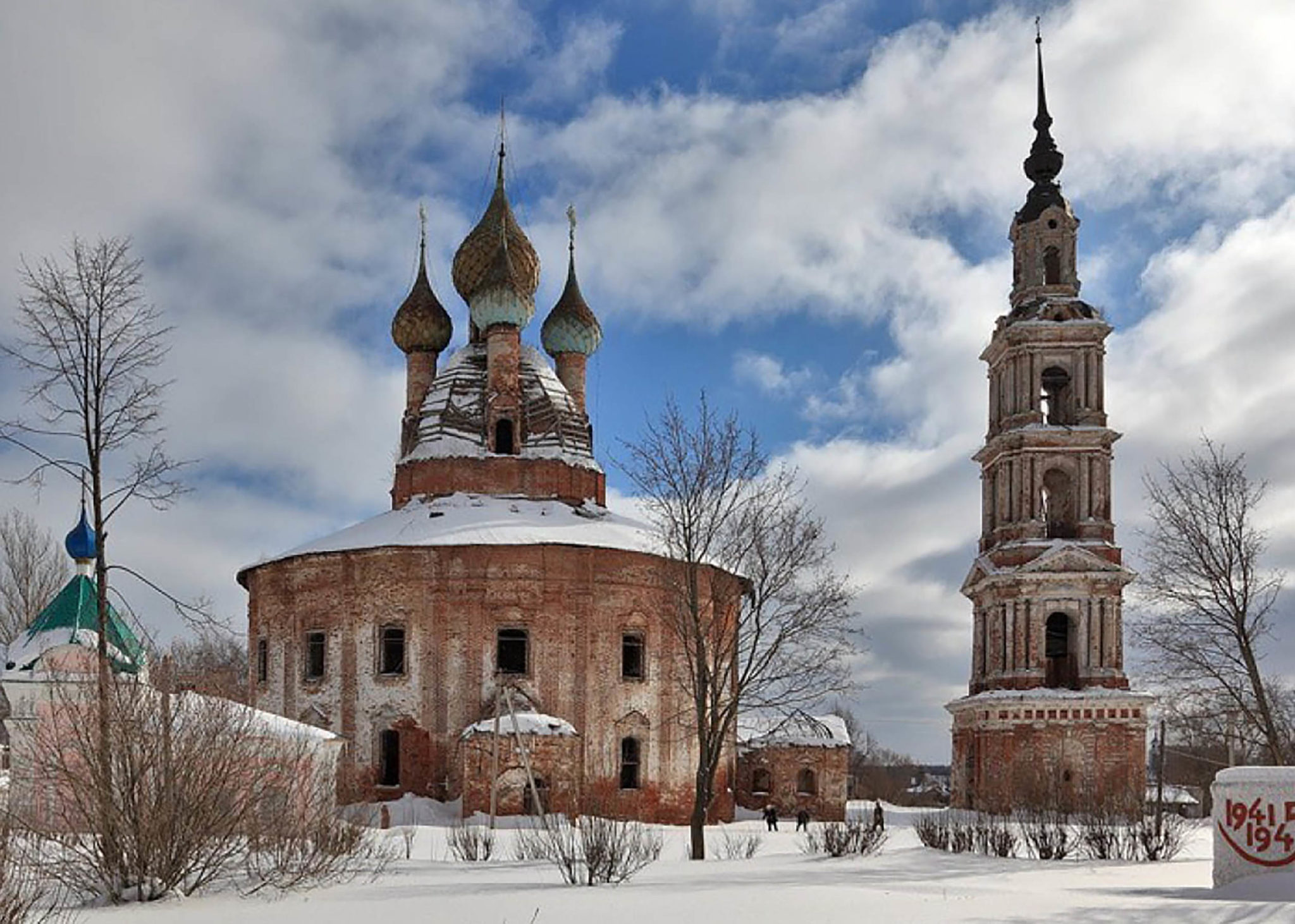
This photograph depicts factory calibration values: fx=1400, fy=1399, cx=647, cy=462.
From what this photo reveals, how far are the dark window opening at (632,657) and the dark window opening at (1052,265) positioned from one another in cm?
1530

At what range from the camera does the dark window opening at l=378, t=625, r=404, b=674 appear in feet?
111

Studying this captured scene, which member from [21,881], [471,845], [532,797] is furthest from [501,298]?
[21,881]

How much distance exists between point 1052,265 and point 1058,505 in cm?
669

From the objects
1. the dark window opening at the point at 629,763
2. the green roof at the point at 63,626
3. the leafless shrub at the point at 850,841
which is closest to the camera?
the leafless shrub at the point at 850,841

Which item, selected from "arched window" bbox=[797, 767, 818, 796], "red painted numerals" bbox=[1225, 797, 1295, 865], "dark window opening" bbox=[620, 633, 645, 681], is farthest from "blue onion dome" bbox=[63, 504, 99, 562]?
"red painted numerals" bbox=[1225, 797, 1295, 865]

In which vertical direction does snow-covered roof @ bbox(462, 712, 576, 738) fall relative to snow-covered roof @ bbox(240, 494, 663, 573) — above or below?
below

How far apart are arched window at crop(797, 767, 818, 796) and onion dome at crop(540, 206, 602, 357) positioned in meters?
13.6

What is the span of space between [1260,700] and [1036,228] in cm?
1985

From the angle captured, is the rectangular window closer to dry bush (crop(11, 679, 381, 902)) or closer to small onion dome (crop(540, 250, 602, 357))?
small onion dome (crop(540, 250, 602, 357))

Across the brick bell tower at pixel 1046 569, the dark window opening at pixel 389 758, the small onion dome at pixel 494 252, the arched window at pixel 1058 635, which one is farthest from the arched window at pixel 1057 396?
the dark window opening at pixel 389 758

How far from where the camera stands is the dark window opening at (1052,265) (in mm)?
38812

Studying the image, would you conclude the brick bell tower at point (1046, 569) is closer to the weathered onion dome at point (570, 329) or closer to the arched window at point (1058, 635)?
the arched window at point (1058, 635)

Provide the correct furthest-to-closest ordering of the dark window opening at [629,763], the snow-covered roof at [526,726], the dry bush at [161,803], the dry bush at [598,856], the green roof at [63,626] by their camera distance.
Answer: the dark window opening at [629,763]
the snow-covered roof at [526,726]
the green roof at [63,626]
the dry bush at [598,856]
the dry bush at [161,803]

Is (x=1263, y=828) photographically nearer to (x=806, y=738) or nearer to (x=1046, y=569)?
(x=1046, y=569)
